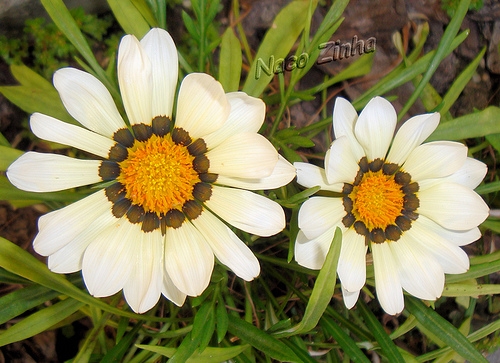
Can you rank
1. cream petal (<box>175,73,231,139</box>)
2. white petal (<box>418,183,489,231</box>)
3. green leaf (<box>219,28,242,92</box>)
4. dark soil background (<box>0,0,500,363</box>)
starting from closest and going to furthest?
cream petal (<box>175,73,231,139</box>)
white petal (<box>418,183,489,231</box>)
green leaf (<box>219,28,242,92</box>)
dark soil background (<box>0,0,500,363</box>)

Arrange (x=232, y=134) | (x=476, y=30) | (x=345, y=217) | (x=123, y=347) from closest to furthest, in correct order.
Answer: (x=232, y=134) < (x=345, y=217) < (x=123, y=347) < (x=476, y=30)

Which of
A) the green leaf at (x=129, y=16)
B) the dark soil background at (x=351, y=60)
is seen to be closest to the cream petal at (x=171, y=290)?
the green leaf at (x=129, y=16)

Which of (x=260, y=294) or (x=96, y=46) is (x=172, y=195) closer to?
(x=260, y=294)

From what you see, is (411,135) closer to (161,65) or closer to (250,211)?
(250,211)

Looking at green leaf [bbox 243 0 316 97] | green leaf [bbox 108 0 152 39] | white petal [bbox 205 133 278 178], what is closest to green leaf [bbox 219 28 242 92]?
green leaf [bbox 243 0 316 97]

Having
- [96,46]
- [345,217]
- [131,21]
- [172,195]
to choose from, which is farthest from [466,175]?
[96,46]

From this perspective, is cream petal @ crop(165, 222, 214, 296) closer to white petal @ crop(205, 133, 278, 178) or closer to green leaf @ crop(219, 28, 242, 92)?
white petal @ crop(205, 133, 278, 178)

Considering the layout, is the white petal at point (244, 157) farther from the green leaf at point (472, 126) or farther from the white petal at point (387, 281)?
the green leaf at point (472, 126)
